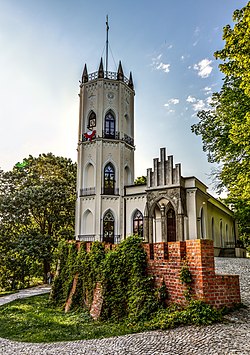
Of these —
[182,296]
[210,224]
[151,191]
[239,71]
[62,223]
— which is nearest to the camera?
[182,296]

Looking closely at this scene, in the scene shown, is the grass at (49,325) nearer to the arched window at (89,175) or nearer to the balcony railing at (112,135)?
the arched window at (89,175)

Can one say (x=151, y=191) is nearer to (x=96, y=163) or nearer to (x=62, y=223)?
(x=96, y=163)

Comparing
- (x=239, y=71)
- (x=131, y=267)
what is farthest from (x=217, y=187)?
(x=131, y=267)

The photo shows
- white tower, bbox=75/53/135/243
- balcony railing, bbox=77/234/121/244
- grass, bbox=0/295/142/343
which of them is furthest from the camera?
white tower, bbox=75/53/135/243

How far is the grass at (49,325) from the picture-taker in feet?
22.1

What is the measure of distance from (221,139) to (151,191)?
589 cm

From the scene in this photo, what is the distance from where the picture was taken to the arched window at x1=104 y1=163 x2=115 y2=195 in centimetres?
2388

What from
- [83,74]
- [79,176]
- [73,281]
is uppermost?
[83,74]

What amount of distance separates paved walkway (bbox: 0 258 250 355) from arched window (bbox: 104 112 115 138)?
65.2 feet

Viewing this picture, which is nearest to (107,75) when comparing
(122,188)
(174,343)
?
(122,188)

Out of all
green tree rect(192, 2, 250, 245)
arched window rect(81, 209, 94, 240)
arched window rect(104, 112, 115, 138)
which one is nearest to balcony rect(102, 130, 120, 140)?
arched window rect(104, 112, 115, 138)

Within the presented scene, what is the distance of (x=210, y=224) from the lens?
76.9 ft

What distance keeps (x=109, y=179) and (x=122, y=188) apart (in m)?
1.25

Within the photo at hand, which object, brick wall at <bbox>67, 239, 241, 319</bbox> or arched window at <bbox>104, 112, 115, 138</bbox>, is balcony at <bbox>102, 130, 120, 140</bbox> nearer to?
arched window at <bbox>104, 112, 115, 138</bbox>
